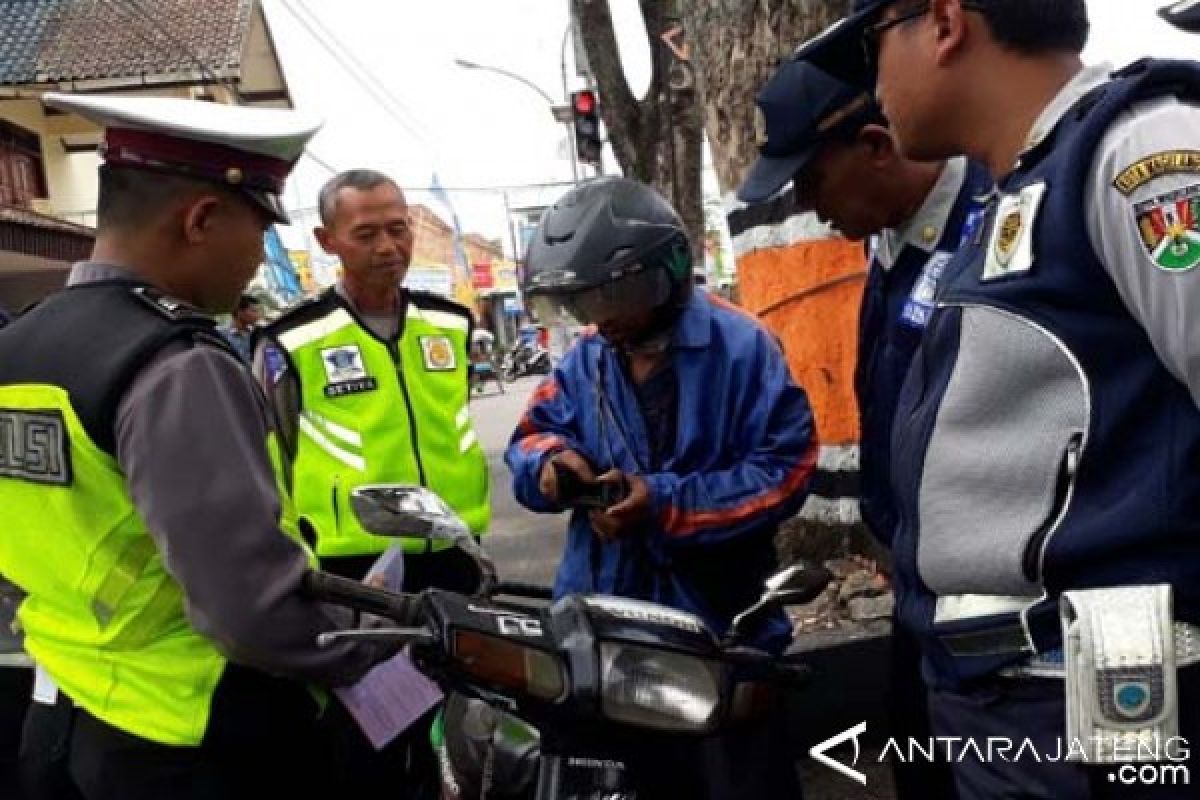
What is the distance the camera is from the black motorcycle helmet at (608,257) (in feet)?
6.88

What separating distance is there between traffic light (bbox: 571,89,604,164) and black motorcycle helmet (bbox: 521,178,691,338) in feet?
28.2

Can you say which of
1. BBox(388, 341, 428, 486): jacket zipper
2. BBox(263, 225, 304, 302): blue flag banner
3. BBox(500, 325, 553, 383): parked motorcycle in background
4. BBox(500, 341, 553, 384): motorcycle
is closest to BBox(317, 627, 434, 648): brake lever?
BBox(388, 341, 428, 486): jacket zipper

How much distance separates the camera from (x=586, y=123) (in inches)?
421

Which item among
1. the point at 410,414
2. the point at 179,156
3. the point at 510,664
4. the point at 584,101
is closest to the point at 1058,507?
the point at 510,664

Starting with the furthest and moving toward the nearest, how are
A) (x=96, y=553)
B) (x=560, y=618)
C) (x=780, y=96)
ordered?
(x=780, y=96) < (x=96, y=553) < (x=560, y=618)

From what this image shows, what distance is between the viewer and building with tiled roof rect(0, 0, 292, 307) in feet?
45.7

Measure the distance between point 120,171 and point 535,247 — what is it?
80 cm

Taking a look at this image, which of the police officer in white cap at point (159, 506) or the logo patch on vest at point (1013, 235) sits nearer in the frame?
the logo patch on vest at point (1013, 235)

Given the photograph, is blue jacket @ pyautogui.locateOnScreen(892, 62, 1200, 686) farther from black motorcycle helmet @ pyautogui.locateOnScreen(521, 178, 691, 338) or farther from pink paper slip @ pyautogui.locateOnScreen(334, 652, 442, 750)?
pink paper slip @ pyautogui.locateOnScreen(334, 652, 442, 750)

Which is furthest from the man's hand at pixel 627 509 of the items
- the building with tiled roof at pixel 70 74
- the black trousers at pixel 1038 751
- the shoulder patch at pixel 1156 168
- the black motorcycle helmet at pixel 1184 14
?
the building with tiled roof at pixel 70 74

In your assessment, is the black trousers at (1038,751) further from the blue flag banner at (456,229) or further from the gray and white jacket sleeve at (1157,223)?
the blue flag banner at (456,229)

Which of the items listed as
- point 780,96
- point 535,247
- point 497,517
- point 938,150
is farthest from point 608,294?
point 497,517

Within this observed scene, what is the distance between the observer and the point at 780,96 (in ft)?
7.00

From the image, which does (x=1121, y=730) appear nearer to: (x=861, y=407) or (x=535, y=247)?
(x=861, y=407)
